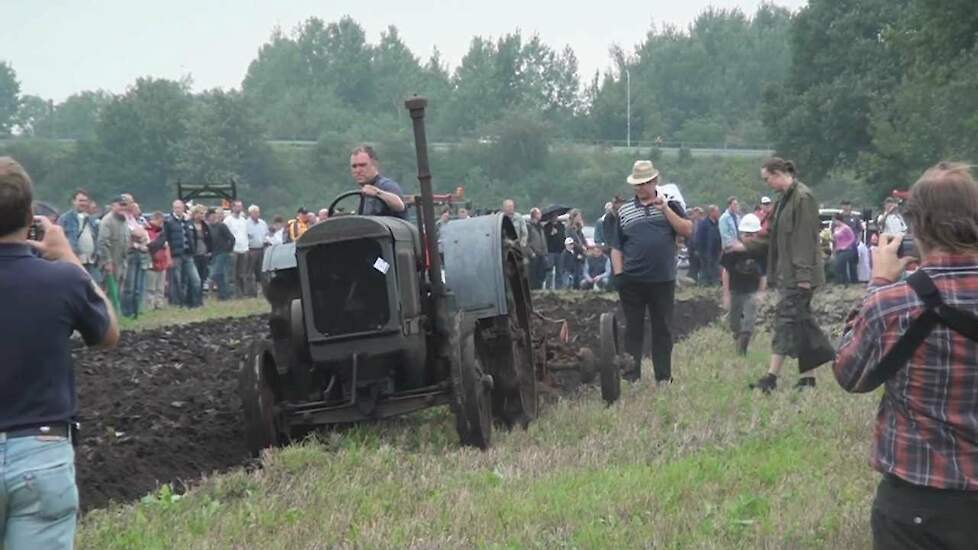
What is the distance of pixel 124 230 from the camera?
20.8 m

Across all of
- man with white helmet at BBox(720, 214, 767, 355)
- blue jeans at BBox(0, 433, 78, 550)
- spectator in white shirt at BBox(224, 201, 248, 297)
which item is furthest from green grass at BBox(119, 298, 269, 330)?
blue jeans at BBox(0, 433, 78, 550)

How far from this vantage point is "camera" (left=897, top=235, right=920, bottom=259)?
459 cm

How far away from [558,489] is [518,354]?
283cm

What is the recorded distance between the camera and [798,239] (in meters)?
11.2

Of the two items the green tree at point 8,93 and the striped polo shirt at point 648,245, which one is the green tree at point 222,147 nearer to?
the green tree at point 8,93

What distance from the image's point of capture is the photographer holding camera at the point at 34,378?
4.40m

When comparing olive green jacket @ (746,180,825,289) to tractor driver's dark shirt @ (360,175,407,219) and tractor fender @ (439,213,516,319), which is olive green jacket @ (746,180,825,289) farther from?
tractor driver's dark shirt @ (360,175,407,219)

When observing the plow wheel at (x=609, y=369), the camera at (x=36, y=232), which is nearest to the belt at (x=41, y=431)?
the camera at (x=36, y=232)

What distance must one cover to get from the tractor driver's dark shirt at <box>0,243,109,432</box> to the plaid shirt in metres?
2.29

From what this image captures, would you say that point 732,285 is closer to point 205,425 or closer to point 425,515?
point 205,425

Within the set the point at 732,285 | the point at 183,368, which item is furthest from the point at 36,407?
the point at 732,285

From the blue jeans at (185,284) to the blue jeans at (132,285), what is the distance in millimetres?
2886

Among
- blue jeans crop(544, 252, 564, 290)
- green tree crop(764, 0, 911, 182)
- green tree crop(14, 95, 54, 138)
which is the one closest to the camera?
blue jeans crop(544, 252, 564, 290)

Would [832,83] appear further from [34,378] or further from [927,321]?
[34,378]
